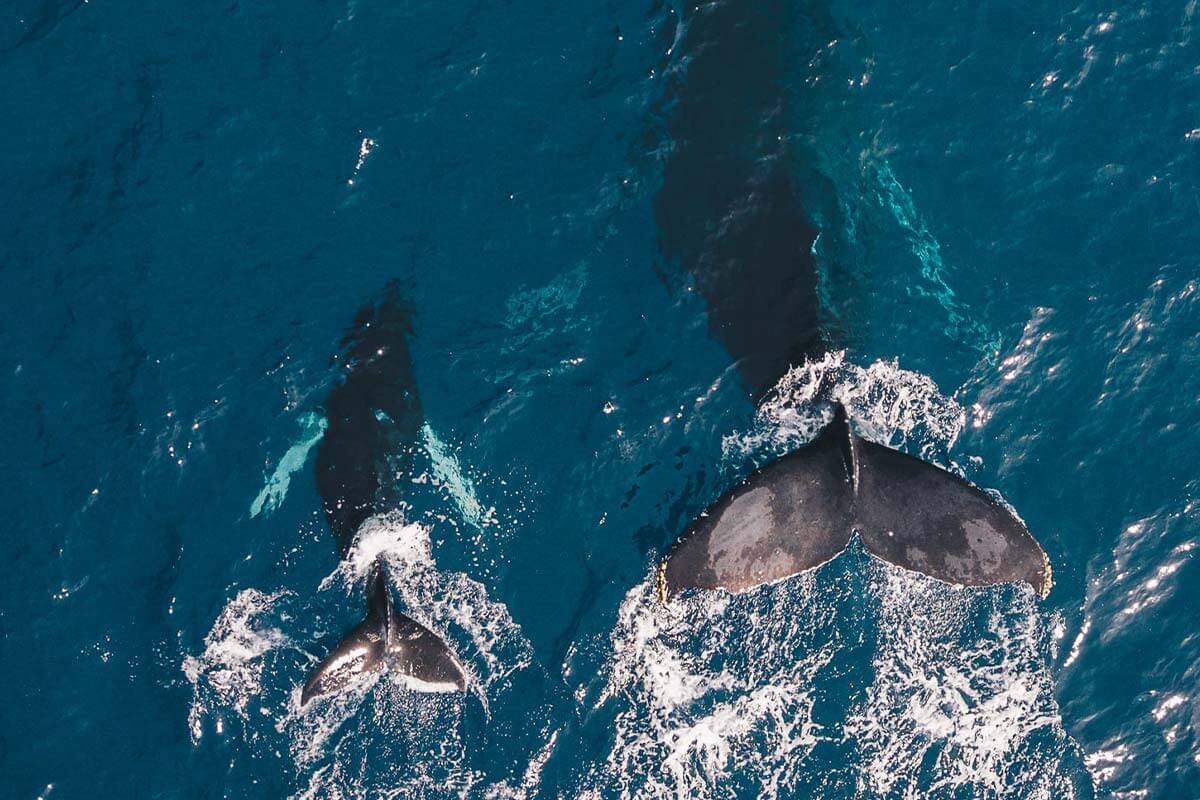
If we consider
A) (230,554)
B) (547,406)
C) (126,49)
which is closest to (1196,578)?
(547,406)

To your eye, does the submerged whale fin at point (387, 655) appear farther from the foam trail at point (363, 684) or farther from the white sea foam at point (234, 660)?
the white sea foam at point (234, 660)

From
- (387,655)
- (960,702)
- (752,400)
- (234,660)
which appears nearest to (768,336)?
(752,400)

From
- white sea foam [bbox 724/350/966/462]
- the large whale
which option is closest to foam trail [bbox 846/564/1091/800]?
white sea foam [bbox 724/350/966/462]

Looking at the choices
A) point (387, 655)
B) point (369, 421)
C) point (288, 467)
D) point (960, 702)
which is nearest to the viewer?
→ point (387, 655)

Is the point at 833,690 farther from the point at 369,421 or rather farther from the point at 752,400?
the point at 369,421

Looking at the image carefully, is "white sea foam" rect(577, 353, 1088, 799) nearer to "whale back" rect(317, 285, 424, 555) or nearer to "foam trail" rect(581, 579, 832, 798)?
"foam trail" rect(581, 579, 832, 798)

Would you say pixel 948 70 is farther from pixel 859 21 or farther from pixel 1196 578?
pixel 1196 578

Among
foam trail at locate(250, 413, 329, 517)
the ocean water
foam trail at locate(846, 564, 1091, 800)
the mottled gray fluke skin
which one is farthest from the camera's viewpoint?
foam trail at locate(250, 413, 329, 517)
